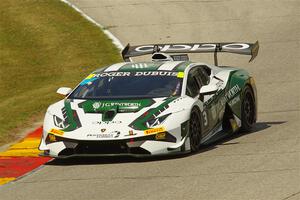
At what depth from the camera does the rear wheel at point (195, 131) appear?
12.7 m

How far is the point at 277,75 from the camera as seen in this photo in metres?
21.0

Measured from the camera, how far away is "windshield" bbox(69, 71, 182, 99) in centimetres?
1317

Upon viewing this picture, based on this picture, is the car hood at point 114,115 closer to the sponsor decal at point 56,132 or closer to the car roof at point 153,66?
the sponsor decal at point 56,132

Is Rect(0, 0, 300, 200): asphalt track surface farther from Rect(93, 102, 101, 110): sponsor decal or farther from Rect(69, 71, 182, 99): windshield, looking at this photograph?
Rect(69, 71, 182, 99): windshield

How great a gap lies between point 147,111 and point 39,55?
12.3m

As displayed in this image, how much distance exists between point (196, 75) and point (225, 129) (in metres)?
0.96

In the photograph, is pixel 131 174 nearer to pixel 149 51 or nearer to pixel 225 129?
pixel 225 129

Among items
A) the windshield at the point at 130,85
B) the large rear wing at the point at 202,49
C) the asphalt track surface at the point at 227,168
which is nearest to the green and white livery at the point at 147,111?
the windshield at the point at 130,85

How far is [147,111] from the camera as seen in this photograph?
490 inches

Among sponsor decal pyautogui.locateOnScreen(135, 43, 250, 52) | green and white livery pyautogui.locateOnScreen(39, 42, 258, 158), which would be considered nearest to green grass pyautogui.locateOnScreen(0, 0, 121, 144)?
sponsor decal pyautogui.locateOnScreen(135, 43, 250, 52)

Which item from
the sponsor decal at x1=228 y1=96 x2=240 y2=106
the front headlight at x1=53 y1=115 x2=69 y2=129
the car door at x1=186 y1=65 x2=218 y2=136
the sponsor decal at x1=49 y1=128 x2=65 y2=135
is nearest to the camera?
the sponsor decal at x1=49 y1=128 x2=65 y2=135

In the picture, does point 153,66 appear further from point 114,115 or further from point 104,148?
point 104,148

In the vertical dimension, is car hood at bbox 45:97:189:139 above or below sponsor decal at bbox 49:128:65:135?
above

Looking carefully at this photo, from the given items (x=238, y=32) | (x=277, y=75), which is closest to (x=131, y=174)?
(x=277, y=75)
